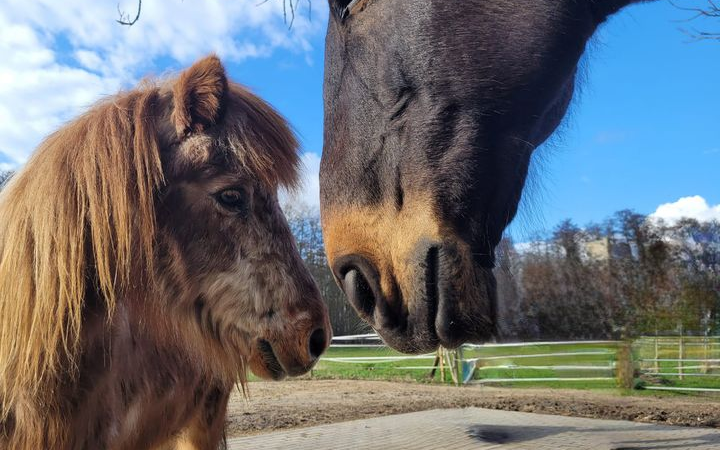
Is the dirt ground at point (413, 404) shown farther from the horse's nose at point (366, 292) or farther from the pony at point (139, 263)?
the horse's nose at point (366, 292)

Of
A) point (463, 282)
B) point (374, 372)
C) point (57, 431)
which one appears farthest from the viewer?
point (374, 372)

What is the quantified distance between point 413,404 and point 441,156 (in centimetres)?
786

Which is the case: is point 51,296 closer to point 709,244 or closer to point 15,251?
point 15,251

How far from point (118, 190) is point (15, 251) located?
0.40 metres

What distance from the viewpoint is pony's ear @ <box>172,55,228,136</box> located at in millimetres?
1884

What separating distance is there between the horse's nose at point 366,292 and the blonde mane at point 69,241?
81 cm

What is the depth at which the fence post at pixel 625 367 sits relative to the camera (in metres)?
10.7

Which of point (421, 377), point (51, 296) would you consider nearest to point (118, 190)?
point (51, 296)

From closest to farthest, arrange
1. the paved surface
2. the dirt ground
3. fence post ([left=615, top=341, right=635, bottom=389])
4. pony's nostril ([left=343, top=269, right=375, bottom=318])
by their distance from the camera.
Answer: pony's nostril ([left=343, top=269, right=375, bottom=318]) → the paved surface → the dirt ground → fence post ([left=615, top=341, right=635, bottom=389])

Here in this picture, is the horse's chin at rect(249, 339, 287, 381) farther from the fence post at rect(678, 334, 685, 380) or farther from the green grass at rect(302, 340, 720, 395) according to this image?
the fence post at rect(678, 334, 685, 380)

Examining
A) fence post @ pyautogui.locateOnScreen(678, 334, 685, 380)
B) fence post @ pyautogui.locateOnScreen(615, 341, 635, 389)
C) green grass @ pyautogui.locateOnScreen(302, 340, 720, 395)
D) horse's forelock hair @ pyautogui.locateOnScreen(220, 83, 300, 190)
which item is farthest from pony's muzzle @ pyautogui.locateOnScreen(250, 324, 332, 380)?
fence post @ pyautogui.locateOnScreen(678, 334, 685, 380)

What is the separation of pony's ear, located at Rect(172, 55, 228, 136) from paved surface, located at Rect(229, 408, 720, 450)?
3951 millimetres

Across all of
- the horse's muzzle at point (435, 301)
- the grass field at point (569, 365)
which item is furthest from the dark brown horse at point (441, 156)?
the grass field at point (569, 365)

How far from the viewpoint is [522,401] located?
8.62 m
